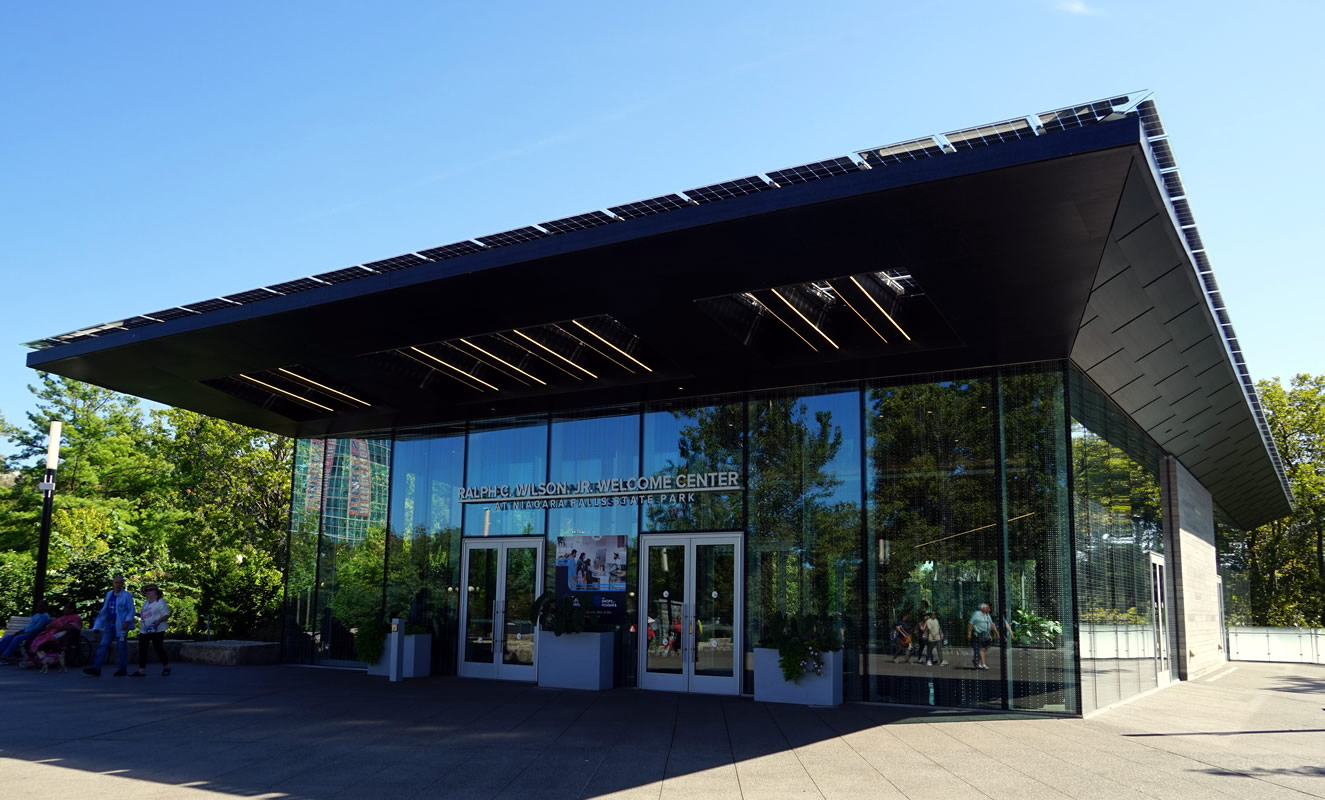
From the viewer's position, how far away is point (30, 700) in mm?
13141

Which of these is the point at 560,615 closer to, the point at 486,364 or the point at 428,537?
the point at 428,537

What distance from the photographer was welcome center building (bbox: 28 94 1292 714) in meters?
10.3

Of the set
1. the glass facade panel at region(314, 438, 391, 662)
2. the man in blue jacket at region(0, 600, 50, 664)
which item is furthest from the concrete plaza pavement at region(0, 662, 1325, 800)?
the glass facade panel at region(314, 438, 391, 662)

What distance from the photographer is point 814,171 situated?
32.1ft

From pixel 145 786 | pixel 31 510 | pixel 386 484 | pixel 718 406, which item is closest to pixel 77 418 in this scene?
pixel 31 510

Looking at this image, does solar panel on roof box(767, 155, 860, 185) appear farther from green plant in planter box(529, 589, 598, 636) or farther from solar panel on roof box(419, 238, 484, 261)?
green plant in planter box(529, 589, 598, 636)

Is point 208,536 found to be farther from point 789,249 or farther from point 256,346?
point 789,249

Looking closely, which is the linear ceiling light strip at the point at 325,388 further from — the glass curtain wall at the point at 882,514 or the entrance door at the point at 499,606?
the entrance door at the point at 499,606

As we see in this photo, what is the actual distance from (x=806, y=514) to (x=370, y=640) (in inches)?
321

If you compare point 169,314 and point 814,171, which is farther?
point 169,314

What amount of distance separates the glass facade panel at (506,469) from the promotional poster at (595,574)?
78cm

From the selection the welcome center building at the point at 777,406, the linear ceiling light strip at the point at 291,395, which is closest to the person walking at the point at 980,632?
the welcome center building at the point at 777,406

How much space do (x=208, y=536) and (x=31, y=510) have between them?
9.72 m

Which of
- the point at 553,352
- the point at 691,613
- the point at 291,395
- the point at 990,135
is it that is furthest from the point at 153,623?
the point at 990,135
